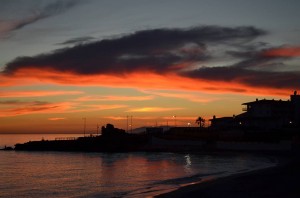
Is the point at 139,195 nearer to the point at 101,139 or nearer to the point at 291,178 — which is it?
the point at 291,178

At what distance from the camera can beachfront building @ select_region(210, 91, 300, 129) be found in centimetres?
10606

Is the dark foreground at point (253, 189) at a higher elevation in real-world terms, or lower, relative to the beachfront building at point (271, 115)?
lower

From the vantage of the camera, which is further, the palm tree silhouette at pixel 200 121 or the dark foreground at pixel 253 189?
the palm tree silhouette at pixel 200 121

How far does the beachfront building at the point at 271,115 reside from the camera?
106062mm

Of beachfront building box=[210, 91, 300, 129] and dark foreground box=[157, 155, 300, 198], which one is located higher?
beachfront building box=[210, 91, 300, 129]

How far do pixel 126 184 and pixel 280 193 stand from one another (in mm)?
18498

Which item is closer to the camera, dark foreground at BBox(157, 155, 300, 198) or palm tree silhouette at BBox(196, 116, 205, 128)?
dark foreground at BBox(157, 155, 300, 198)

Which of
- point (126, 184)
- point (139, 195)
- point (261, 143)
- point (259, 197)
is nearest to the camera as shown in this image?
point (259, 197)

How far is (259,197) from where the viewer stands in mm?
25109

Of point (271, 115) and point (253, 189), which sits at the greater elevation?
point (271, 115)

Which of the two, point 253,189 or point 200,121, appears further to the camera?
point 200,121

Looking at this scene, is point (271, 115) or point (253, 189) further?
point (271, 115)

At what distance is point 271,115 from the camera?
11200 centimetres

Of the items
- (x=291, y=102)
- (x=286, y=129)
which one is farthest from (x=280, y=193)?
(x=291, y=102)
